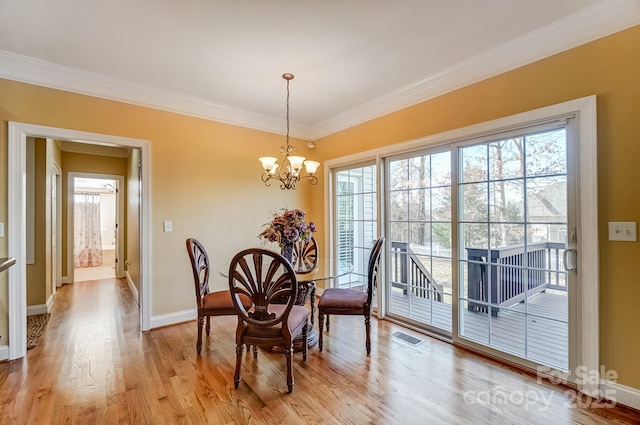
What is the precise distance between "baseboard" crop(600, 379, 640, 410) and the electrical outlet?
3.15 ft

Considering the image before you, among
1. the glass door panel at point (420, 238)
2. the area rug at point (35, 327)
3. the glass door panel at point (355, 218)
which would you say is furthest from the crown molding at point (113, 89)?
the area rug at point (35, 327)

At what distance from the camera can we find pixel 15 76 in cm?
254

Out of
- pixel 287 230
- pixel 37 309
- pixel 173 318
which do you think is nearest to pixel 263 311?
pixel 287 230

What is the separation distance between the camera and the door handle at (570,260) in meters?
2.07

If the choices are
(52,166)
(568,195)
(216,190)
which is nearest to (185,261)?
(216,190)

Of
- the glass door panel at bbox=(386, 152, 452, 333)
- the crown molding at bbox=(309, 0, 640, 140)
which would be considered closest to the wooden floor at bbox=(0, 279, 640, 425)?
the glass door panel at bbox=(386, 152, 452, 333)

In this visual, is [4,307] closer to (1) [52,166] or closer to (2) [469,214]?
(1) [52,166]

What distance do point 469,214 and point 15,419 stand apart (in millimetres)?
3637

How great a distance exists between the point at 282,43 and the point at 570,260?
2.73 meters

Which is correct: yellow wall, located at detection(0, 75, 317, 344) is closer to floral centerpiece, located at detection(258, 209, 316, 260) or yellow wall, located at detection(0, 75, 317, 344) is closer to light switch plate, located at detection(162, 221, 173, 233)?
light switch plate, located at detection(162, 221, 173, 233)

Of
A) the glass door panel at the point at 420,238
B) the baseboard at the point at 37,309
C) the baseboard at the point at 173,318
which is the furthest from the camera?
the baseboard at the point at 37,309

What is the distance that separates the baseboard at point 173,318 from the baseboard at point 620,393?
379 centimetres

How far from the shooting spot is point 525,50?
88.9 inches

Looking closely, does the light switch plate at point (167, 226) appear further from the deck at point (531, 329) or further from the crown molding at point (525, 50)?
the deck at point (531, 329)
